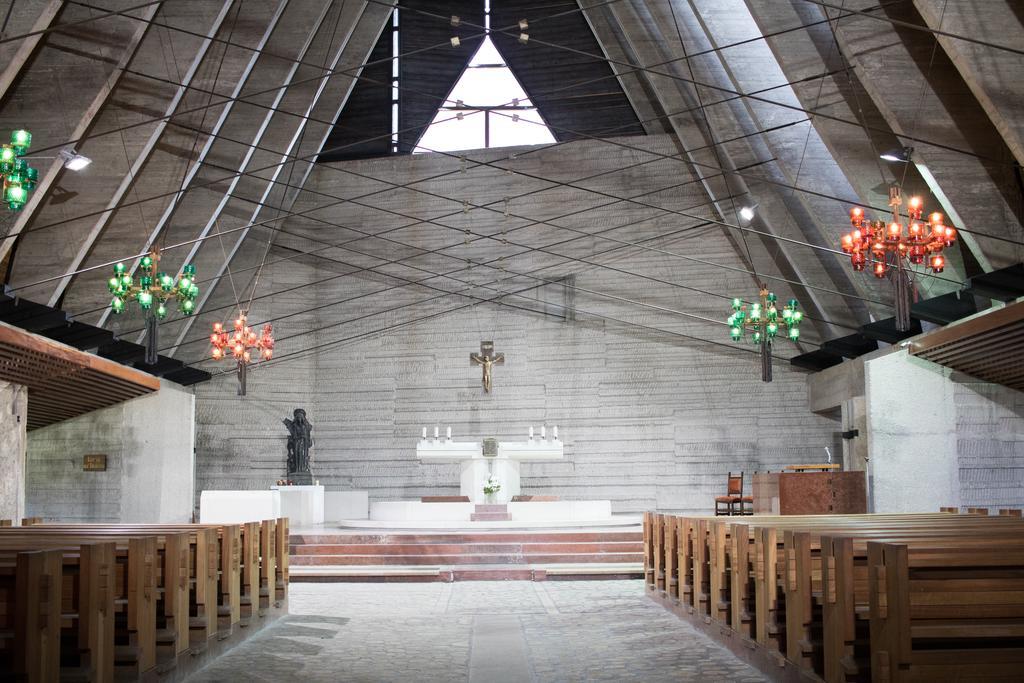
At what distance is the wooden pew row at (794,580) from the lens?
13.0 ft

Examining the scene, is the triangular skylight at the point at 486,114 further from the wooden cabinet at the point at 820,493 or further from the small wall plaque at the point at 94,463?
the wooden cabinet at the point at 820,493

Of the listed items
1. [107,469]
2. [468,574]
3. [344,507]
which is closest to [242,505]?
[107,469]

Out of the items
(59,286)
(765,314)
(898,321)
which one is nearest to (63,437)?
(59,286)

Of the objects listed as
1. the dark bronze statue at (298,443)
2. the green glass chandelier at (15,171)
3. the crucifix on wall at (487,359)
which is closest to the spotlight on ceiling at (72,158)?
the green glass chandelier at (15,171)

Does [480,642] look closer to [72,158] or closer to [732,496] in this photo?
[72,158]

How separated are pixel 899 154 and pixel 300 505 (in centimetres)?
936

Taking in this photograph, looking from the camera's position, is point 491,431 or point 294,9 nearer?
point 294,9

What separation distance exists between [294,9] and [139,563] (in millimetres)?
11224

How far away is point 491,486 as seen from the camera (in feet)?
47.2

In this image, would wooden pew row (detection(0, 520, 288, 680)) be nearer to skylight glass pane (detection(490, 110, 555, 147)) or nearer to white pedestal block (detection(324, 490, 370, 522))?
white pedestal block (detection(324, 490, 370, 522))

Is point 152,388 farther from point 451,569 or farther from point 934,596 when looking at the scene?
point 934,596

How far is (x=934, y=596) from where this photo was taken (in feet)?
11.6

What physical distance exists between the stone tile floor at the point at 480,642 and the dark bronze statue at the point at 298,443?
8.03 m

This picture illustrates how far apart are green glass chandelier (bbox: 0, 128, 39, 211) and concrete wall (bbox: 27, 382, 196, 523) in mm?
8892
